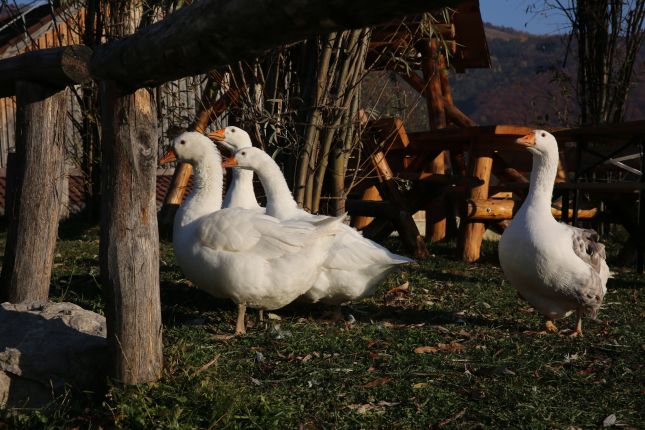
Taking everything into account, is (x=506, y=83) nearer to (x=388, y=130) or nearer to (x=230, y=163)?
(x=388, y=130)

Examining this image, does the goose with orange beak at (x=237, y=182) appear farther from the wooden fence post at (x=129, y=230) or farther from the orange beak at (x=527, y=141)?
the wooden fence post at (x=129, y=230)

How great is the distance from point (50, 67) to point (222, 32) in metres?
1.94

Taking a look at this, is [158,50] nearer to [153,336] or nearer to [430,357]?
[153,336]

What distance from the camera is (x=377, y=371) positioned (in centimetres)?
404

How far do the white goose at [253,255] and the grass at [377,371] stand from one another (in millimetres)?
270

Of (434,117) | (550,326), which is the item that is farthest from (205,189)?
(434,117)

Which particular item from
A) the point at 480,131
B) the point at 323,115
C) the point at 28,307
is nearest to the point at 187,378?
the point at 28,307

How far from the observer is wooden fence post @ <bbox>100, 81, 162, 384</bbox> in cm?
335

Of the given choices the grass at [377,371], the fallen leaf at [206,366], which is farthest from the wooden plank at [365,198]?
the fallen leaf at [206,366]

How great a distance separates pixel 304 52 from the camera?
7.08 metres

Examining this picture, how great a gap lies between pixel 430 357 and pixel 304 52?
12.2 ft

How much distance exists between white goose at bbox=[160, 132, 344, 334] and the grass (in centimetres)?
27

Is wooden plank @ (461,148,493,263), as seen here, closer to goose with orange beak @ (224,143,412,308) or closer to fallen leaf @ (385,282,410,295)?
fallen leaf @ (385,282,410,295)

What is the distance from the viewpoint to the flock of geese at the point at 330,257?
4.78 m
